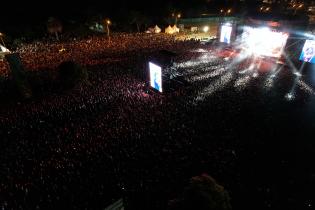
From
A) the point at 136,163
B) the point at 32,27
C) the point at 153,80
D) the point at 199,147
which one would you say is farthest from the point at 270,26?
the point at 32,27

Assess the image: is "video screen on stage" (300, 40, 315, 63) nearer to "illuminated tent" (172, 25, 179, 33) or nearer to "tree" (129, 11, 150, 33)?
"illuminated tent" (172, 25, 179, 33)

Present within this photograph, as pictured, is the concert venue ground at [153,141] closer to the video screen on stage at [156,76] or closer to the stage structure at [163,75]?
the stage structure at [163,75]

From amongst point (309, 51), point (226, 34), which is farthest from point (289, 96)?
point (226, 34)

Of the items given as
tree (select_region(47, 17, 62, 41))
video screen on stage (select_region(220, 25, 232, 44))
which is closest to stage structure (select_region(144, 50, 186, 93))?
video screen on stage (select_region(220, 25, 232, 44))

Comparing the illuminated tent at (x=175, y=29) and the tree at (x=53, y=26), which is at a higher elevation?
A: the tree at (x=53, y=26)

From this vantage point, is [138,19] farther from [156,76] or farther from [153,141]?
[153,141]

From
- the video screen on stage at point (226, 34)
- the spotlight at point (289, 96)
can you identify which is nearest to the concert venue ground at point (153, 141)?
the spotlight at point (289, 96)

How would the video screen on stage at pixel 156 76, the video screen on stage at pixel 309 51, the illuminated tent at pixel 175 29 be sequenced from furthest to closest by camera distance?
the illuminated tent at pixel 175 29
the video screen on stage at pixel 309 51
the video screen on stage at pixel 156 76
